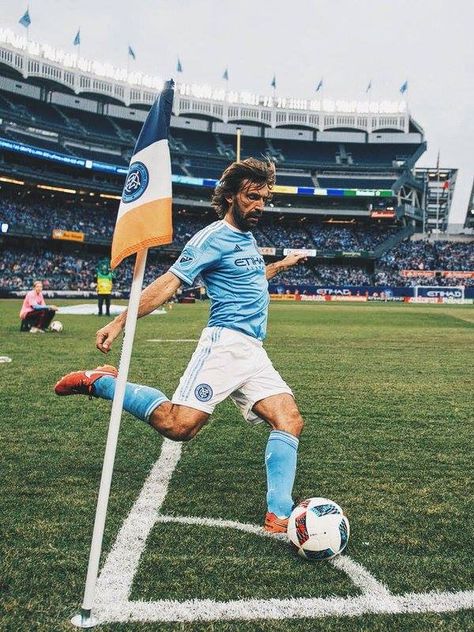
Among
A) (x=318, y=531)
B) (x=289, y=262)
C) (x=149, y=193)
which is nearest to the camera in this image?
(x=149, y=193)

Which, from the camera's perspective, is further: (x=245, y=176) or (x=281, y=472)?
(x=245, y=176)

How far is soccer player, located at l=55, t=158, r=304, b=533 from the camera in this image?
337 centimetres

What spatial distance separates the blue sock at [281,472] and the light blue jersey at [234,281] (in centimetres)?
68

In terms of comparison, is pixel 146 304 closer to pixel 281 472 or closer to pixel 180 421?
pixel 180 421

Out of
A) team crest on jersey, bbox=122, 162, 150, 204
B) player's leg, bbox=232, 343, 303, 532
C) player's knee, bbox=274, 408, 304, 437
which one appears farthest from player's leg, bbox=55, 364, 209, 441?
team crest on jersey, bbox=122, 162, 150, 204

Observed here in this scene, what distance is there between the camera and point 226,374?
344 centimetres

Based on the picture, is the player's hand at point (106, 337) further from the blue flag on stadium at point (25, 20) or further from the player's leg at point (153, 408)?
the blue flag on stadium at point (25, 20)

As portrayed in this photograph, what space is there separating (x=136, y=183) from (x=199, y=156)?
2646 inches

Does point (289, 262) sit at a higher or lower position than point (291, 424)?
higher

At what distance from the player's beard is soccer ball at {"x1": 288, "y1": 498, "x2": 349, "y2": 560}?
173 centimetres

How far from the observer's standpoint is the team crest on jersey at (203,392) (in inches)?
133

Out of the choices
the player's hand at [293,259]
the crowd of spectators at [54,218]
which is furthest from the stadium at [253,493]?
the crowd of spectators at [54,218]

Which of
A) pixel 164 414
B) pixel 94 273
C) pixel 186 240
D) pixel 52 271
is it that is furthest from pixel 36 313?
pixel 186 240

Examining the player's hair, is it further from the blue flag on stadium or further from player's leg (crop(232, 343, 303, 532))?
the blue flag on stadium
